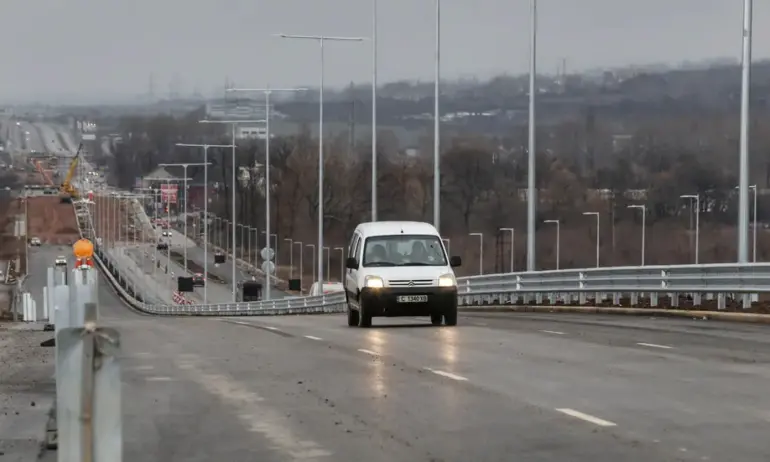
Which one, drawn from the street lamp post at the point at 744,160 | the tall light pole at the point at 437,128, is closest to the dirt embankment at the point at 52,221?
the tall light pole at the point at 437,128

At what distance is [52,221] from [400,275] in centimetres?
13873

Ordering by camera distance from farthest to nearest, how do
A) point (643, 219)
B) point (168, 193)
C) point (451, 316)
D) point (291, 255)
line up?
point (168, 193) < point (291, 255) < point (643, 219) < point (451, 316)

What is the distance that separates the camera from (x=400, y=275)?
27109 millimetres

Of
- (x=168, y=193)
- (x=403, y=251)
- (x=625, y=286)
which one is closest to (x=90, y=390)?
(x=403, y=251)

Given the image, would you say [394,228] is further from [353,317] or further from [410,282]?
[353,317]

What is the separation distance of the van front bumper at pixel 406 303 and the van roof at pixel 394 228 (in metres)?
1.59

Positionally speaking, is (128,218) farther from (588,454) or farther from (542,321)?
(588,454)

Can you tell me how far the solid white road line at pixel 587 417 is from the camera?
10578 millimetres

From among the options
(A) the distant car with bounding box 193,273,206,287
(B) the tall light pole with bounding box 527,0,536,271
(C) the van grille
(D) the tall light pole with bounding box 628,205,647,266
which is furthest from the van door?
(A) the distant car with bounding box 193,273,206,287

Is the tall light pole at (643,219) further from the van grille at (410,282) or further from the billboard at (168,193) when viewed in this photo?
the billboard at (168,193)

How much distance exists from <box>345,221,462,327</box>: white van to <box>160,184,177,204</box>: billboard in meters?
112

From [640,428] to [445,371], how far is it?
5.10m

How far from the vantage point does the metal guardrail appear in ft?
95.6

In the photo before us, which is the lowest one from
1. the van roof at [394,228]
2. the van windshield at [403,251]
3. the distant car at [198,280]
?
the distant car at [198,280]
